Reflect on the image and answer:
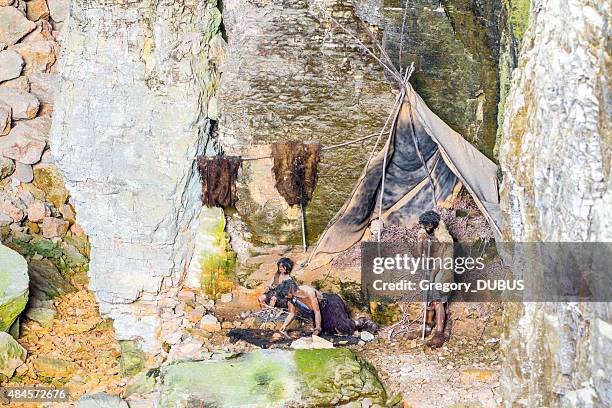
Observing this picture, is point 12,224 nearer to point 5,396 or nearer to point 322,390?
point 5,396

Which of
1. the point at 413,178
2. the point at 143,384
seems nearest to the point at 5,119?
the point at 143,384

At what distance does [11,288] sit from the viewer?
8992mm

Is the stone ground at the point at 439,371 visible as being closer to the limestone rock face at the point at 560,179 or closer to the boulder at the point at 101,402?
the limestone rock face at the point at 560,179

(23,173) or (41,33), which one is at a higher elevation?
(41,33)

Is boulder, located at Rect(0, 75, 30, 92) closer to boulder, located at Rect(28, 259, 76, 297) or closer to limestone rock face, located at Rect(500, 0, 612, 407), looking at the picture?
boulder, located at Rect(28, 259, 76, 297)

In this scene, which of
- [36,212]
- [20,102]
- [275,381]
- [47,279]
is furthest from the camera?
[20,102]

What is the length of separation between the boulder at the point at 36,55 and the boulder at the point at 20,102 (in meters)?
0.38

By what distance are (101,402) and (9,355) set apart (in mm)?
1646

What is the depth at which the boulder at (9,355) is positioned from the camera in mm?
8500

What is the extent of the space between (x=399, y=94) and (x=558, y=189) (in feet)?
12.3

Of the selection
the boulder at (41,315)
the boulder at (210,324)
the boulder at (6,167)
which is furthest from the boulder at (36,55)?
the boulder at (210,324)

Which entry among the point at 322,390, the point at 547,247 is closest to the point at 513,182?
the point at 547,247

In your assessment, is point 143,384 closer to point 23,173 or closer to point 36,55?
point 23,173

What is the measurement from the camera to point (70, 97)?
28.7ft
